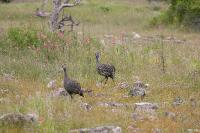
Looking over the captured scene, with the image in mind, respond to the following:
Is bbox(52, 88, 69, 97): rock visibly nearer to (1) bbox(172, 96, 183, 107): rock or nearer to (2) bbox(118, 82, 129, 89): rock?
(2) bbox(118, 82, 129, 89): rock

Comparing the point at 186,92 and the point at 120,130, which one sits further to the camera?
the point at 186,92

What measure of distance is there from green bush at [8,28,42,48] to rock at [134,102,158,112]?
6362 millimetres

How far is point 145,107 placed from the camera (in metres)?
12.6

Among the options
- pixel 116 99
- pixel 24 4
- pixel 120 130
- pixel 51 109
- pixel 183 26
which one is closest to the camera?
pixel 120 130

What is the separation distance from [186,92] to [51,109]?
4.23 meters

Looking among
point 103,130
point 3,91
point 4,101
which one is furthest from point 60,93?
point 103,130

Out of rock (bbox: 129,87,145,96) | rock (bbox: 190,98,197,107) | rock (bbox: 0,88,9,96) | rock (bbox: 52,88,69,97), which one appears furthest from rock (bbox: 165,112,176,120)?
rock (bbox: 0,88,9,96)

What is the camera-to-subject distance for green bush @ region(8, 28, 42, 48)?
18.5 m

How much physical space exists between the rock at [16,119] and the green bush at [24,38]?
25.2 ft

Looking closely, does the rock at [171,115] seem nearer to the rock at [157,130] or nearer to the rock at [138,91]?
the rock at [157,130]

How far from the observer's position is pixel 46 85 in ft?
48.8

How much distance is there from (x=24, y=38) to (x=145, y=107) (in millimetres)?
7049

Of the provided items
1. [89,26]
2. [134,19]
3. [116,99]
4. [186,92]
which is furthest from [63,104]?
[134,19]

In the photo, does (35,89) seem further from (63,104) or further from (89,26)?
(89,26)
